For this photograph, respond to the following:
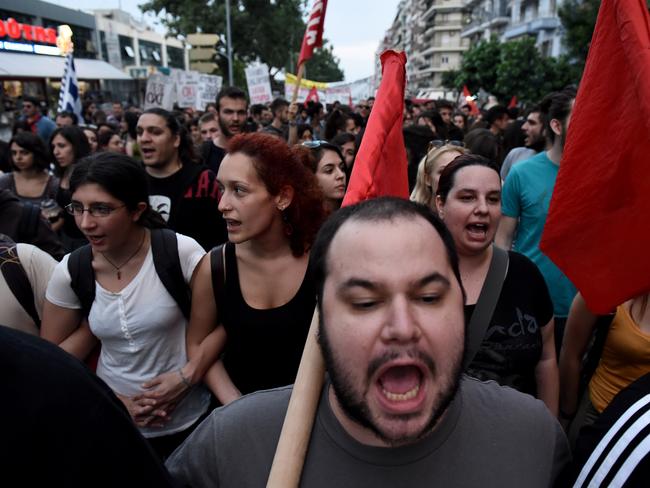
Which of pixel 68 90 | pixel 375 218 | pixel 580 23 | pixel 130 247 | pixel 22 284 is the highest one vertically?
pixel 580 23

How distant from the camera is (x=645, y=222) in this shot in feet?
5.42

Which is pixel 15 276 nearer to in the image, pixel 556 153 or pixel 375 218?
pixel 375 218

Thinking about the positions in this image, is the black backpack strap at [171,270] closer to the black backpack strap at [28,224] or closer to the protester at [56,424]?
the black backpack strap at [28,224]

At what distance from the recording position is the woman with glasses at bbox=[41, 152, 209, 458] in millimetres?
2315

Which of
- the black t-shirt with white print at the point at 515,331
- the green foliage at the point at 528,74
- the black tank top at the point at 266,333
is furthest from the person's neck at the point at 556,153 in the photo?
the green foliage at the point at 528,74

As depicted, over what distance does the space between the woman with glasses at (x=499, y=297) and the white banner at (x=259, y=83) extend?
1023 centimetres

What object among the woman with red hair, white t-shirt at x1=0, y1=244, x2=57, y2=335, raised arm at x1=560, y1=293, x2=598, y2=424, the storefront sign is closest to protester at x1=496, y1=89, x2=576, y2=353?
raised arm at x1=560, y1=293, x2=598, y2=424

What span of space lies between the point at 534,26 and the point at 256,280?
43.1 meters

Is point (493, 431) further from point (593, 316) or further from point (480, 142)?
point (480, 142)

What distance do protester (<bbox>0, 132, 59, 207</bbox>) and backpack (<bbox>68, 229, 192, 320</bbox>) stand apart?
7.92 feet

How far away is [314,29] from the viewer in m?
5.19

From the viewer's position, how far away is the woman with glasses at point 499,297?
6.89 feet

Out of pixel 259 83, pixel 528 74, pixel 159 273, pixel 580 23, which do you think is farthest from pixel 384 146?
pixel 528 74

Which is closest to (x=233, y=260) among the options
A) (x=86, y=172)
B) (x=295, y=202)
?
(x=295, y=202)
